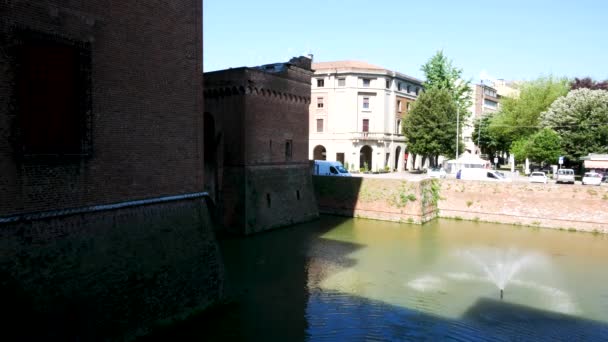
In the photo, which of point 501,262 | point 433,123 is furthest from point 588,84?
point 501,262

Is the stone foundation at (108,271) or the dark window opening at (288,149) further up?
the dark window opening at (288,149)

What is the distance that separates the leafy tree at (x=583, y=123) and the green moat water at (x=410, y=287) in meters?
20.0

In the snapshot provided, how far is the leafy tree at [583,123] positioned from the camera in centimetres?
3944

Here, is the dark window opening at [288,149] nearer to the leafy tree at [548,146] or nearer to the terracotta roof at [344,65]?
the terracotta roof at [344,65]

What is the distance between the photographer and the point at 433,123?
4319 cm

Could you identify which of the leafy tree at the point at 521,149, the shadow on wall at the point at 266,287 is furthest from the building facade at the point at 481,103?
the shadow on wall at the point at 266,287

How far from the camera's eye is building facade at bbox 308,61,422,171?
46875 millimetres

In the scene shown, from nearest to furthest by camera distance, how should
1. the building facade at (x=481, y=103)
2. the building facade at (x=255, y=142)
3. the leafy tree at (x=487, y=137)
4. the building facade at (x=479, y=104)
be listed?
the building facade at (x=255, y=142), the leafy tree at (x=487, y=137), the building facade at (x=481, y=103), the building facade at (x=479, y=104)

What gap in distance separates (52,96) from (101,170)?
1821mm

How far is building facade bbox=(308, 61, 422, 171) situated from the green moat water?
2421 cm

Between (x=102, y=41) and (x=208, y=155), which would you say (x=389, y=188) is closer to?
(x=208, y=155)

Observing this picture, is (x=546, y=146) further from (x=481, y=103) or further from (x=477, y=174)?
(x=481, y=103)

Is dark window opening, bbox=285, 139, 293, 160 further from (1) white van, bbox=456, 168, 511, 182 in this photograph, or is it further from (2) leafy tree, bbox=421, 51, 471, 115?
(2) leafy tree, bbox=421, 51, 471, 115

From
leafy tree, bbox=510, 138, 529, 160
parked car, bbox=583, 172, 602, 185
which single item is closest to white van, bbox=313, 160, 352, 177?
parked car, bbox=583, 172, 602, 185
